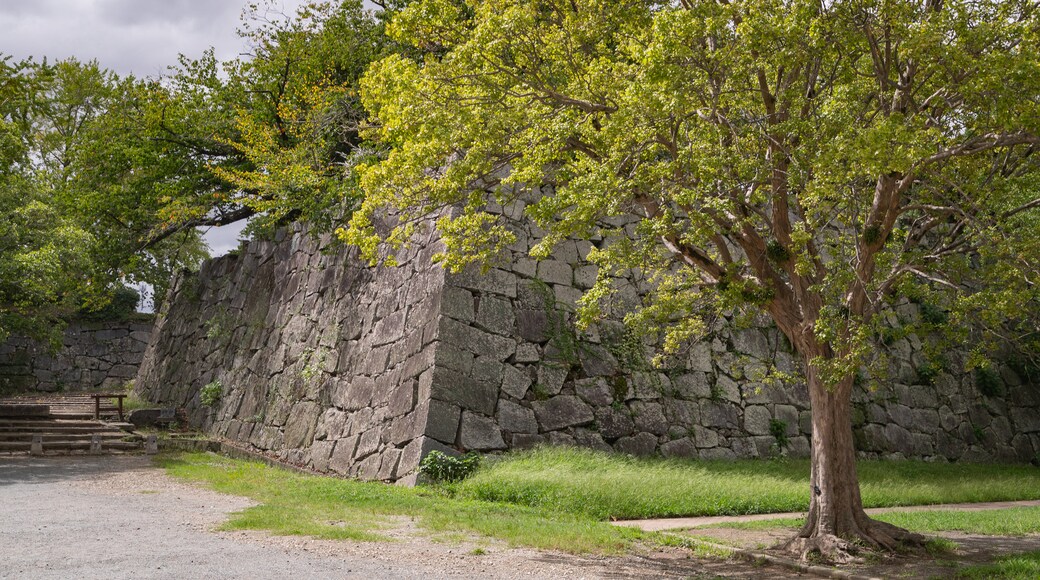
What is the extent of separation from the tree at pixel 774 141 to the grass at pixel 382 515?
6.54 feet

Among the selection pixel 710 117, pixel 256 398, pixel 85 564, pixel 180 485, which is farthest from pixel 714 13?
pixel 256 398

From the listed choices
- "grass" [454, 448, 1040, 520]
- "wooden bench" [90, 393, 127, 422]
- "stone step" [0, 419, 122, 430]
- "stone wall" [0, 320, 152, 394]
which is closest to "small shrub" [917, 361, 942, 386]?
"grass" [454, 448, 1040, 520]

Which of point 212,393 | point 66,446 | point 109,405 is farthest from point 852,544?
point 109,405

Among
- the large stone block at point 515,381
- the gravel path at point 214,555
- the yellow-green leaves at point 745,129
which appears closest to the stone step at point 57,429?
the gravel path at point 214,555

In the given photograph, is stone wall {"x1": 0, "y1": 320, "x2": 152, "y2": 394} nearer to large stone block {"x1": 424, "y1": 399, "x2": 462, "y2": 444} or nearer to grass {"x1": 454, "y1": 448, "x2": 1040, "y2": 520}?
large stone block {"x1": 424, "y1": 399, "x2": 462, "y2": 444}

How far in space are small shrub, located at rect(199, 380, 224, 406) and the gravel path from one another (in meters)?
8.69

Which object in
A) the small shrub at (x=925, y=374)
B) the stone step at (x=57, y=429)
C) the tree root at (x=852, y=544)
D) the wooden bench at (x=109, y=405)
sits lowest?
the stone step at (x=57, y=429)

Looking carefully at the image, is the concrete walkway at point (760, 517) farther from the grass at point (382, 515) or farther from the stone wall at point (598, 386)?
the stone wall at point (598, 386)

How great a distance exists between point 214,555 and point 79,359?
2394cm

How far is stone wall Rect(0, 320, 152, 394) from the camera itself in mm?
26281

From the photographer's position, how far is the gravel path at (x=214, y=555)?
6.07 m

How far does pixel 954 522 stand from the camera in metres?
9.41

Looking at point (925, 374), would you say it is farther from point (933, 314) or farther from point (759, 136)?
Result: point (759, 136)

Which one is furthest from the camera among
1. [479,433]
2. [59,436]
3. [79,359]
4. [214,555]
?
[79,359]
